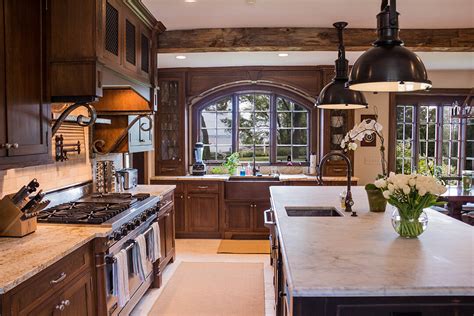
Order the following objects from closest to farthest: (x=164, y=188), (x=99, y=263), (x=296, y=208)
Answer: (x=99, y=263), (x=296, y=208), (x=164, y=188)

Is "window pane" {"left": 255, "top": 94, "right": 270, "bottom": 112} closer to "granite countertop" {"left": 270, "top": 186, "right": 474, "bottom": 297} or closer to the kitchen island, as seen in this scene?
"granite countertop" {"left": 270, "top": 186, "right": 474, "bottom": 297}

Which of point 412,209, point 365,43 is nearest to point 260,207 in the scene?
point 365,43

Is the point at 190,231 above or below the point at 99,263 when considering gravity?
below

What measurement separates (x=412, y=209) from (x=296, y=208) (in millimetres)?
1163

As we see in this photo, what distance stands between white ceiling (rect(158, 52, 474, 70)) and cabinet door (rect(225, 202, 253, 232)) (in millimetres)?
2005

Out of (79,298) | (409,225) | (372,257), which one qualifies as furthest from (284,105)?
(372,257)

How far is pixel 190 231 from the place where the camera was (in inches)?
244

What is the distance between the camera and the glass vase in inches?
88.0

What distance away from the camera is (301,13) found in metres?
3.71

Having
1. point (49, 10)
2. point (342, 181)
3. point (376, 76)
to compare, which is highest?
point (49, 10)

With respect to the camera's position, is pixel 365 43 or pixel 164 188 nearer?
pixel 365 43

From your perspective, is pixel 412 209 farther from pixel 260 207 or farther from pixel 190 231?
pixel 190 231

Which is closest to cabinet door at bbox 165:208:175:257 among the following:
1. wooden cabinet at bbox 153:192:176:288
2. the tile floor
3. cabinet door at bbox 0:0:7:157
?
wooden cabinet at bbox 153:192:176:288

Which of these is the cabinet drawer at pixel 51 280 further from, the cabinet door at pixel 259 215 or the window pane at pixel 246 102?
the window pane at pixel 246 102
